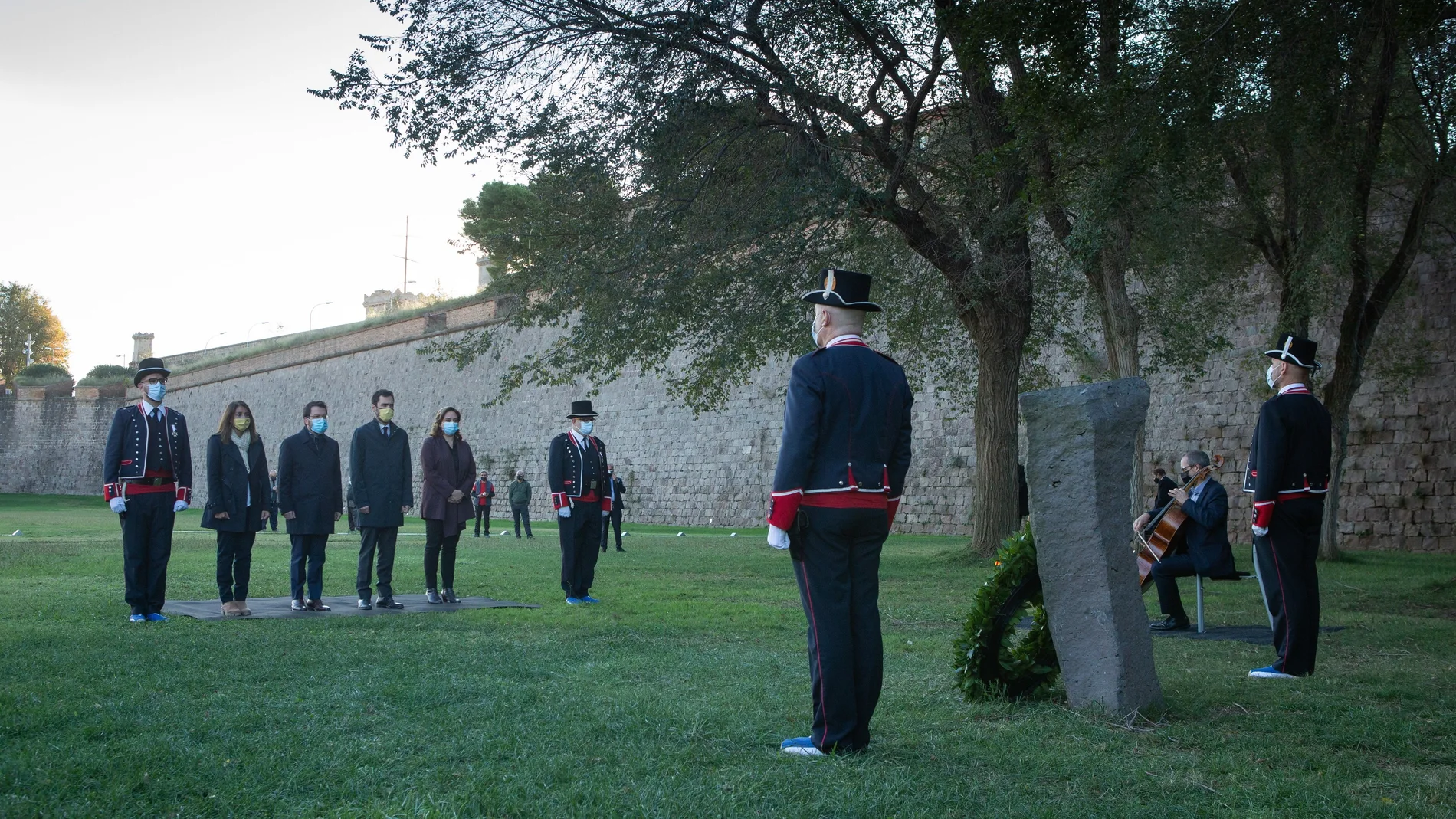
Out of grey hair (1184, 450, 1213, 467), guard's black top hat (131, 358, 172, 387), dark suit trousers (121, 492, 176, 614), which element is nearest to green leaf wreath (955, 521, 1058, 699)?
grey hair (1184, 450, 1213, 467)

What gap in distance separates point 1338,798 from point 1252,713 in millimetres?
1345

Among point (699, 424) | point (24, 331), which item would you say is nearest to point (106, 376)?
point (24, 331)

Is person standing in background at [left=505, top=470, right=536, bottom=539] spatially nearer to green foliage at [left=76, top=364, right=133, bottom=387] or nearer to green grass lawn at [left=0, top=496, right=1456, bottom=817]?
green grass lawn at [left=0, top=496, right=1456, bottom=817]

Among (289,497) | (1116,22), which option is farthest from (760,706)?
(1116,22)

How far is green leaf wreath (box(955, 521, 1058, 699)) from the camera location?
16.3 ft

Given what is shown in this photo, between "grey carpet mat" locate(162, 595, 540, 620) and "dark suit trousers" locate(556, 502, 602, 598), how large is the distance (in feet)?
1.32

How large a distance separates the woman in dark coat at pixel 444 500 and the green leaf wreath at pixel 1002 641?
5.37 meters

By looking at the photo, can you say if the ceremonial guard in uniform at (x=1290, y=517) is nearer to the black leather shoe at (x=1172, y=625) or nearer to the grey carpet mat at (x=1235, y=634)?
the grey carpet mat at (x=1235, y=634)

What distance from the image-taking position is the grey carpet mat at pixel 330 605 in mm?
8312

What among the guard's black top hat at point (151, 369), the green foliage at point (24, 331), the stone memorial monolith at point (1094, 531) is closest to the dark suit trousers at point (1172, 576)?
the stone memorial monolith at point (1094, 531)

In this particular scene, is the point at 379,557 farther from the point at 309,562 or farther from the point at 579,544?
the point at 579,544

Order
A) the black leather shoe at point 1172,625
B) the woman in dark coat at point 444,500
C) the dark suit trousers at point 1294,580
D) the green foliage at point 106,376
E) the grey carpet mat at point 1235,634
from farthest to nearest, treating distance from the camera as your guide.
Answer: the green foliage at point 106,376 < the woman in dark coat at point 444,500 < the black leather shoe at point 1172,625 < the grey carpet mat at point 1235,634 < the dark suit trousers at point 1294,580

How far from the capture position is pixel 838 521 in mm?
3980

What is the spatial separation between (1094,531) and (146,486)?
21.7 ft
